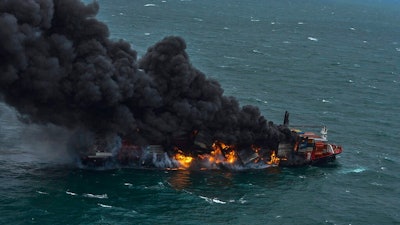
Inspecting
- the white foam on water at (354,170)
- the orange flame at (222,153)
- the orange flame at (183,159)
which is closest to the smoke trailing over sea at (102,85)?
the orange flame at (222,153)

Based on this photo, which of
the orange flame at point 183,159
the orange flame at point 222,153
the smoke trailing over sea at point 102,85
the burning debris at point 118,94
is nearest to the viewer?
the smoke trailing over sea at point 102,85

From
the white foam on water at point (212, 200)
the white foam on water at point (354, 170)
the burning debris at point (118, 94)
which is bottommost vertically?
the white foam on water at point (212, 200)

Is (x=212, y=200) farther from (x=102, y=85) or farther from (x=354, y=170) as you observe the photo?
(x=354, y=170)

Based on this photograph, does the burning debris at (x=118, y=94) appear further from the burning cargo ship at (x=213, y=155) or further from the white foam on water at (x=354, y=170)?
the white foam on water at (x=354, y=170)

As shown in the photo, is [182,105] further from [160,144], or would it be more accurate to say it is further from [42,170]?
[42,170]

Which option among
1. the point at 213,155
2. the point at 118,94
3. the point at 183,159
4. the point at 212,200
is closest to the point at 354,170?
the point at 213,155

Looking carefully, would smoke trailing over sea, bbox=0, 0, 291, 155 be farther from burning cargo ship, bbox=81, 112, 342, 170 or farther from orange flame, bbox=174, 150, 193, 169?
orange flame, bbox=174, 150, 193, 169

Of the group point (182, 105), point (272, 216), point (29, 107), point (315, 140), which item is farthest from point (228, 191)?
point (29, 107)

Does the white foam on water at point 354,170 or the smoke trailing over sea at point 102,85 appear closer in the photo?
the smoke trailing over sea at point 102,85
